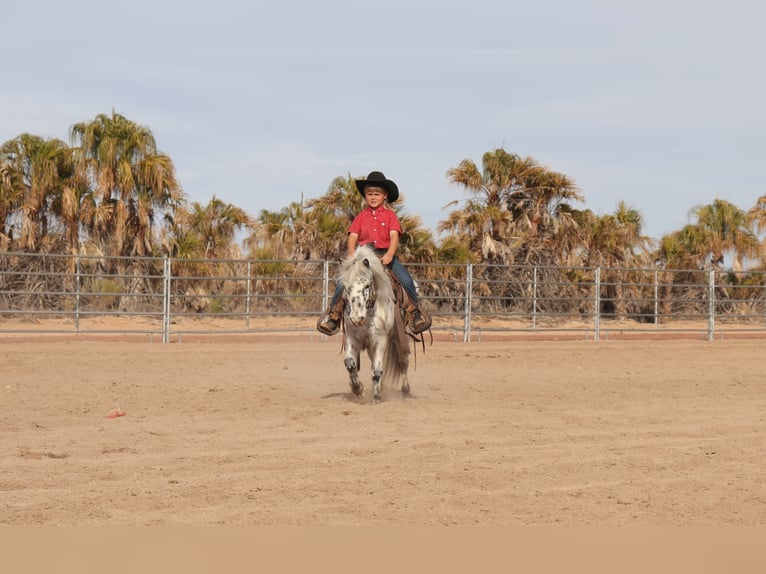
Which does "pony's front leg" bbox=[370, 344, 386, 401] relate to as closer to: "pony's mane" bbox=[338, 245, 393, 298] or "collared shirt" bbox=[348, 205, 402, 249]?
"pony's mane" bbox=[338, 245, 393, 298]

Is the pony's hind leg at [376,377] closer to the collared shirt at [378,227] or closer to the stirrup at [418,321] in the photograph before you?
the stirrup at [418,321]

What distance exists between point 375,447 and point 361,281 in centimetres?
252

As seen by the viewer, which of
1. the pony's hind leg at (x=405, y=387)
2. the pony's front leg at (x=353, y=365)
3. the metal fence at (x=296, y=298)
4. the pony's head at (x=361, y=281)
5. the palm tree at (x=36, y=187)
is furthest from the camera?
the palm tree at (x=36, y=187)

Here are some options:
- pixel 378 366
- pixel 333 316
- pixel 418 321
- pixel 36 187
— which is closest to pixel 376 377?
pixel 378 366

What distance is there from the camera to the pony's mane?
9047 millimetres

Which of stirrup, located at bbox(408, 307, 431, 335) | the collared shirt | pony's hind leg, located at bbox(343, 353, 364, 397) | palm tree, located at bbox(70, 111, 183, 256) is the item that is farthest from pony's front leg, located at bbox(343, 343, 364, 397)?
palm tree, located at bbox(70, 111, 183, 256)

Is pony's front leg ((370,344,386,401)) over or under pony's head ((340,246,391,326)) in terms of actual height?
under

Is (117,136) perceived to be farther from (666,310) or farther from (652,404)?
(652,404)

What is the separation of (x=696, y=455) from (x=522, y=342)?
→ 45.5 ft

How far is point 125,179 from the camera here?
24172 mm

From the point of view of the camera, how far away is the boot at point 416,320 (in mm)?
9844

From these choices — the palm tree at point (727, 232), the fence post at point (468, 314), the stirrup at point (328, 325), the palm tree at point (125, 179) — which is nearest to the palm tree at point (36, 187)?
the palm tree at point (125, 179)

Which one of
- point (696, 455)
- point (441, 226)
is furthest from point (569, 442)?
point (441, 226)

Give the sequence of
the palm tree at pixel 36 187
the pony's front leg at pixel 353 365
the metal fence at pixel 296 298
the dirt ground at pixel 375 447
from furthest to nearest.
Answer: the palm tree at pixel 36 187 < the metal fence at pixel 296 298 < the pony's front leg at pixel 353 365 < the dirt ground at pixel 375 447
